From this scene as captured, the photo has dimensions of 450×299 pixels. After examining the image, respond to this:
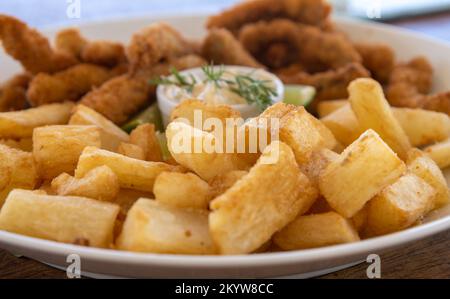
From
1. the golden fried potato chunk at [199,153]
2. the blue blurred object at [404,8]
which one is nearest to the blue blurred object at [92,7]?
the blue blurred object at [404,8]

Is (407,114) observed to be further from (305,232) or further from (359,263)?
(305,232)

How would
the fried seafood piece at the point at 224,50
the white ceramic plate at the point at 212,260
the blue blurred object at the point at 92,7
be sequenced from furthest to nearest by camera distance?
the blue blurred object at the point at 92,7, the fried seafood piece at the point at 224,50, the white ceramic plate at the point at 212,260

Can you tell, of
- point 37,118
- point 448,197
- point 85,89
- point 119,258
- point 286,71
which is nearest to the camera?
point 119,258

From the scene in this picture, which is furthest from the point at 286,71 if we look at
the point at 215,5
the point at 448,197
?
the point at 215,5

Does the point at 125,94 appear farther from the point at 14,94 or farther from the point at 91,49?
the point at 14,94

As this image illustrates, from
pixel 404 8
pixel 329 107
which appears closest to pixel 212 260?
pixel 329 107

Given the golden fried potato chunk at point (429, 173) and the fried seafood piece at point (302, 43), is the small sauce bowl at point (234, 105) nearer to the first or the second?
the fried seafood piece at point (302, 43)
